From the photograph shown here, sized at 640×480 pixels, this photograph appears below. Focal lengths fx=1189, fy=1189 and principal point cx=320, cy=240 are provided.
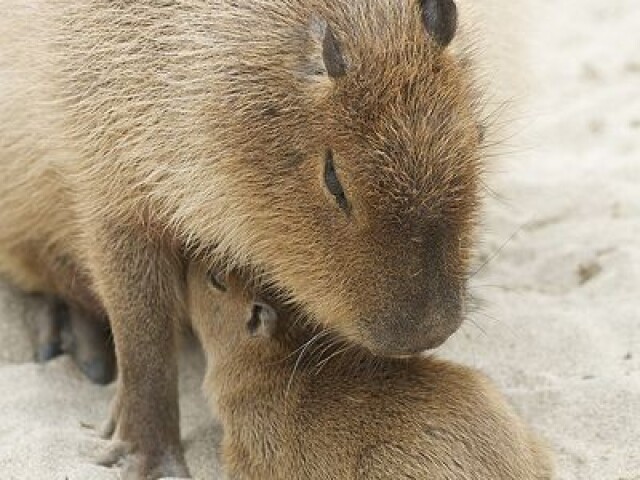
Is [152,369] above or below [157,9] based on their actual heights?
below

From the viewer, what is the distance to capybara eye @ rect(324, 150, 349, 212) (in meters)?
3.11

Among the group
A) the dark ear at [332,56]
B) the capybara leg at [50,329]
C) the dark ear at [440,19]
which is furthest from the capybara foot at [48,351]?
the dark ear at [440,19]

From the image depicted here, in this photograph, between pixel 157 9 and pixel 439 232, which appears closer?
pixel 439 232

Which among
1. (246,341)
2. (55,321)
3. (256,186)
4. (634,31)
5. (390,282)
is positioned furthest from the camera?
(634,31)

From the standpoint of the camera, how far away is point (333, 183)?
10.3 ft

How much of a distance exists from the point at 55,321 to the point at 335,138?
220 centimetres

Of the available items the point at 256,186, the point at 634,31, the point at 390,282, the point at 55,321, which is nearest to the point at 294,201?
the point at 256,186

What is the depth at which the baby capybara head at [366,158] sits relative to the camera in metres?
3.06

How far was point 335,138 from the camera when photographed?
122 inches

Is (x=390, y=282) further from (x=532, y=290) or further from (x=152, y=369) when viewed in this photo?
(x=532, y=290)

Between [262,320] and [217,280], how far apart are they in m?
0.25

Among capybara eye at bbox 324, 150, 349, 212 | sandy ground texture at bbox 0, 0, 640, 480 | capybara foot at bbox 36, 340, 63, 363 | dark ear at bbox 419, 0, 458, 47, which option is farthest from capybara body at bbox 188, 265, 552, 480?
capybara foot at bbox 36, 340, 63, 363

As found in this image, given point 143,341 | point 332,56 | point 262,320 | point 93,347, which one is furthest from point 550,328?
point 332,56

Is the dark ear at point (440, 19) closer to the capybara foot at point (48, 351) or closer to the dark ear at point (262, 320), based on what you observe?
the dark ear at point (262, 320)
